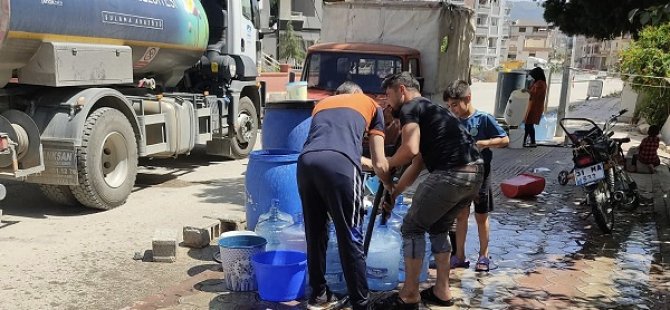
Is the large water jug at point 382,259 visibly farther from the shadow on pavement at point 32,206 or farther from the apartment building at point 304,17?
the apartment building at point 304,17

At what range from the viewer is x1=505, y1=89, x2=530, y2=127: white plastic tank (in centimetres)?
1173

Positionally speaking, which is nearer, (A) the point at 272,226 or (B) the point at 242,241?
(B) the point at 242,241

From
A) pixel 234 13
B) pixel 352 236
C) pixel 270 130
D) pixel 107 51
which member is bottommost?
pixel 352 236

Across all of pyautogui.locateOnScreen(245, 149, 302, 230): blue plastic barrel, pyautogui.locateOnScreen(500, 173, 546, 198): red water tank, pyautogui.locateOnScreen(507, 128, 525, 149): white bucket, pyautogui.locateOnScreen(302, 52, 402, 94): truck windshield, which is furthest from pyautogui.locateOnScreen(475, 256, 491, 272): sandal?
pyautogui.locateOnScreen(507, 128, 525, 149): white bucket

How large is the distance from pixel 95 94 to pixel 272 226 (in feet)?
9.94

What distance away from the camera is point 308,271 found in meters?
4.02

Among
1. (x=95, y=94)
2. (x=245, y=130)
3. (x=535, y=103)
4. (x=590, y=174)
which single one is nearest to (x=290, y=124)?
(x=95, y=94)

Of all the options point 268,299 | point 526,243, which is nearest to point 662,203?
Answer: point 526,243

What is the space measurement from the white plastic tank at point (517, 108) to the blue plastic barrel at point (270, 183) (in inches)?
311

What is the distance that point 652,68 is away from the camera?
44.5 feet

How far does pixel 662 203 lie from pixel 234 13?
684 centimetres

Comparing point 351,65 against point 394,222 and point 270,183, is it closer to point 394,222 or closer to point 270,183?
point 270,183

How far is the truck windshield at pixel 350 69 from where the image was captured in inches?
369

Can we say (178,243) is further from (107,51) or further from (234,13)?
(234,13)
